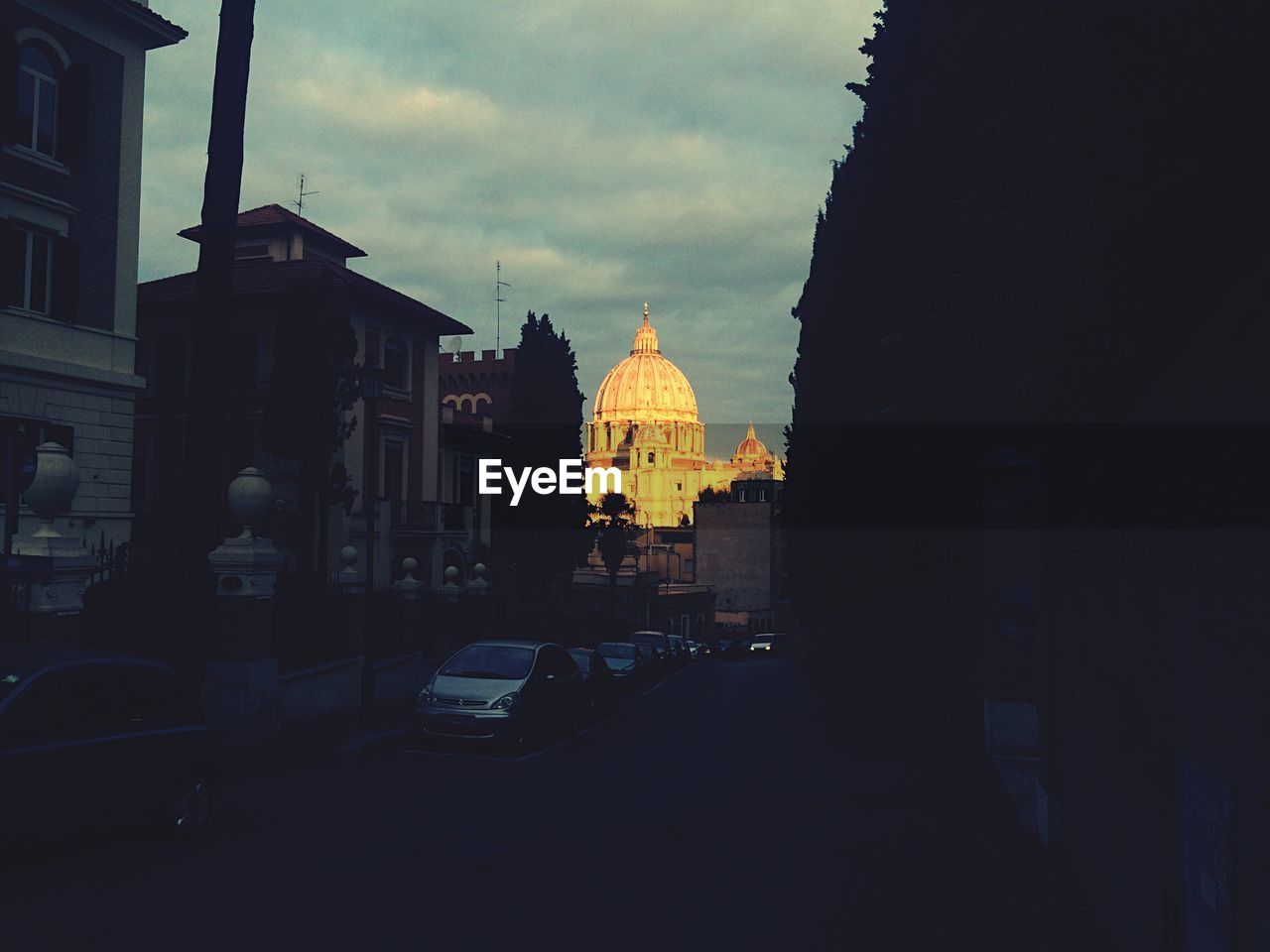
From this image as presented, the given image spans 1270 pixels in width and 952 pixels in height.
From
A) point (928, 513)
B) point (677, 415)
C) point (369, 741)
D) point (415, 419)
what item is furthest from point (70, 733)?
point (677, 415)

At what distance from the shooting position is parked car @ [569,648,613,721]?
2091 cm

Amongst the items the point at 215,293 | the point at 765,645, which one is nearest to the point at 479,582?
the point at 215,293

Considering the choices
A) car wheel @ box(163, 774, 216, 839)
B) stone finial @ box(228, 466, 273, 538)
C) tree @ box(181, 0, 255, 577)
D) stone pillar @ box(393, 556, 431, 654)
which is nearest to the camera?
car wheel @ box(163, 774, 216, 839)

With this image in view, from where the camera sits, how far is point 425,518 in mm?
41312

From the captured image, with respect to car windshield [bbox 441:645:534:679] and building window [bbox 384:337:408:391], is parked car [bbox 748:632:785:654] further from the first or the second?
car windshield [bbox 441:645:534:679]

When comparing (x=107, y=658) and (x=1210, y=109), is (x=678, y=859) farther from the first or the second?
(x=1210, y=109)

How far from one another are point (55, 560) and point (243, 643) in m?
2.92

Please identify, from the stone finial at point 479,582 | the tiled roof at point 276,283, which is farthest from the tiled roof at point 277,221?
the stone finial at point 479,582

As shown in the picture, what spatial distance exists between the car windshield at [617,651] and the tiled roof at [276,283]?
14.2m

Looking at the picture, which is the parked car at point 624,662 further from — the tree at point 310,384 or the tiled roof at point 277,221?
the tiled roof at point 277,221

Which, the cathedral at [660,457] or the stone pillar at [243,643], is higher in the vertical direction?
the cathedral at [660,457]

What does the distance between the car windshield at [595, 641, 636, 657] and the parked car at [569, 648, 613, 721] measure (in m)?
8.04

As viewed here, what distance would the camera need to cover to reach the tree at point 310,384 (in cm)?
2891

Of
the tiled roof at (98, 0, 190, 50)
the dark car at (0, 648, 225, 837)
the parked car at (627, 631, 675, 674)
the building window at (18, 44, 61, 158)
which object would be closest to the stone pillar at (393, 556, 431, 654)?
the building window at (18, 44, 61, 158)
